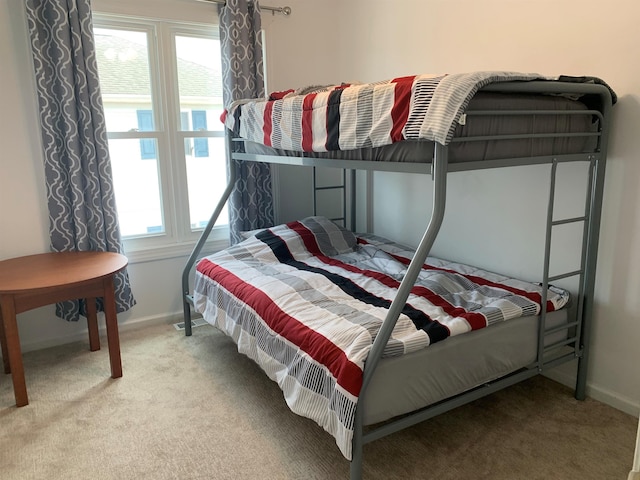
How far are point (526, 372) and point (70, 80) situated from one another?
280cm

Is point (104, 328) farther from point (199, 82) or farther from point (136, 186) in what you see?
point (199, 82)

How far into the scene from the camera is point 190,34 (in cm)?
332

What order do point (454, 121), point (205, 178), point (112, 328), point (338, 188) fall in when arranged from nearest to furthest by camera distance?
point (454, 121) → point (112, 328) → point (205, 178) → point (338, 188)

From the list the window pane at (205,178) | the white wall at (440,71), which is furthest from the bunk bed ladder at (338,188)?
the window pane at (205,178)

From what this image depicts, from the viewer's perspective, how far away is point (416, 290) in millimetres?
2354

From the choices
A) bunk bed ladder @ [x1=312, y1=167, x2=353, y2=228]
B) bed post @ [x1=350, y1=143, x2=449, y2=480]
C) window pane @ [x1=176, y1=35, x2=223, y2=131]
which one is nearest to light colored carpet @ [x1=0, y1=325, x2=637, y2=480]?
bed post @ [x1=350, y1=143, x2=449, y2=480]

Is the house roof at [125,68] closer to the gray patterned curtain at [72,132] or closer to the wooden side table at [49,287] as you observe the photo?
the gray patterned curtain at [72,132]

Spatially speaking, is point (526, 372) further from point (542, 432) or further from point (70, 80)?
point (70, 80)

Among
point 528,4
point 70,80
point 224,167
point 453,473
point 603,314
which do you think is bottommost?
point 453,473

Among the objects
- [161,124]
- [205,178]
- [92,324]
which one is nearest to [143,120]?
[161,124]

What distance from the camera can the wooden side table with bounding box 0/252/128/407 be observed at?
2.37 meters

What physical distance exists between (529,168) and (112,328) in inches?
92.4

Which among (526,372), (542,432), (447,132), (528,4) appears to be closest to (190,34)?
(528,4)

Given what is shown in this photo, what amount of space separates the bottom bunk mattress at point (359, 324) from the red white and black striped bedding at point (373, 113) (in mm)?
704
